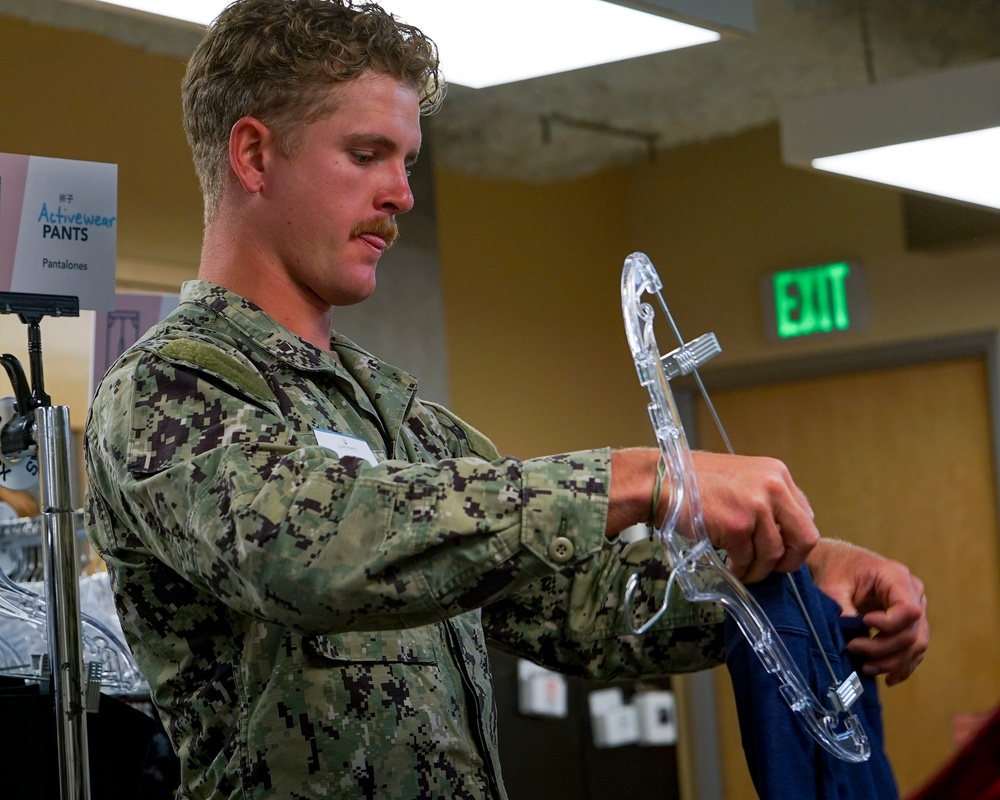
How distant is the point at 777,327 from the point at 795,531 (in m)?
4.85

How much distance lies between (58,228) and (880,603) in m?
1.27

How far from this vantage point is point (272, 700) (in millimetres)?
1304

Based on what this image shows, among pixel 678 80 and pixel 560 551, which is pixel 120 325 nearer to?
pixel 560 551

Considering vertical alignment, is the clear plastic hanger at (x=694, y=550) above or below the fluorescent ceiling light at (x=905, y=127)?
below

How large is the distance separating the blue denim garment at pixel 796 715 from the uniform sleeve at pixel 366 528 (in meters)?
0.33

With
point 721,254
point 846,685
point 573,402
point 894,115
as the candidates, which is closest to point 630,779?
point 573,402

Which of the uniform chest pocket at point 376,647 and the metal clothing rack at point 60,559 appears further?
the metal clothing rack at point 60,559

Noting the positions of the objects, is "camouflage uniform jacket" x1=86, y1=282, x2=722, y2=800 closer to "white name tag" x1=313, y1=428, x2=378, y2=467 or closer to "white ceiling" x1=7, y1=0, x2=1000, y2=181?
"white name tag" x1=313, y1=428, x2=378, y2=467

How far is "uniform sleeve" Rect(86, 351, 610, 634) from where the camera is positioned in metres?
1.09

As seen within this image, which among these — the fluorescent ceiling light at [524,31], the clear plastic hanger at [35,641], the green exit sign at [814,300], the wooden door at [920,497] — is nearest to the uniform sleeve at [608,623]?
the clear plastic hanger at [35,641]

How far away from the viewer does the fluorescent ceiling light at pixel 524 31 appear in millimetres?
2603

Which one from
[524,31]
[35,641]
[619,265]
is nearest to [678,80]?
[619,265]

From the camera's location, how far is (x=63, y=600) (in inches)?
71.7

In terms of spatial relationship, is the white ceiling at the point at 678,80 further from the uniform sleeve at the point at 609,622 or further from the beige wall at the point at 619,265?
the uniform sleeve at the point at 609,622
